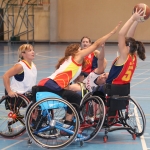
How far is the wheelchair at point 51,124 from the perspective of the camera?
13.4 ft

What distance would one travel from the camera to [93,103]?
15.3ft

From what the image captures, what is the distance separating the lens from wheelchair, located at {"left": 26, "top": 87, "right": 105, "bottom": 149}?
13.4 ft

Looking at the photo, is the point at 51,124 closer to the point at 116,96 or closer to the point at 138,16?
the point at 116,96

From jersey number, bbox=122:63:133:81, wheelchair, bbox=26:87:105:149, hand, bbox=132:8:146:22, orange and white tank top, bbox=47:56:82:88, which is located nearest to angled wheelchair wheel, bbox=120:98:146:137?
jersey number, bbox=122:63:133:81

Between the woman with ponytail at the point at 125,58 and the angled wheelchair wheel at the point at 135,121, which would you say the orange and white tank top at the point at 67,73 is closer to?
the woman with ponytail at the point at 125,58

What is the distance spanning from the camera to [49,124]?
4.16 meters

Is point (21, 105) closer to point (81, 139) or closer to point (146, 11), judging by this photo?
point (81, 139)

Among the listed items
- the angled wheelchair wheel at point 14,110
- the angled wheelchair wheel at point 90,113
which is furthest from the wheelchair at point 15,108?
the angled wheelchair wheel at point 90,113

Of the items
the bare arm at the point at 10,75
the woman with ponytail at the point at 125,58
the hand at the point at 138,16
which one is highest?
the hand at the point at 138,16

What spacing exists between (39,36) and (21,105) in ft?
53.2

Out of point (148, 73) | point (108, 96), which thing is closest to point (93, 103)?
point (108, 96)

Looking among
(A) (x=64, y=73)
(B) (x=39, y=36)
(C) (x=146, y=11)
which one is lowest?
(B) (x=39, y=36)

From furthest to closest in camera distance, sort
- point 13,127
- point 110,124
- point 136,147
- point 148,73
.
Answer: point 148,73 → point 13,127 → point 110,124 → point 136,147

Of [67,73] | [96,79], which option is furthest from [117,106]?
[96,79]
